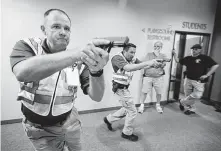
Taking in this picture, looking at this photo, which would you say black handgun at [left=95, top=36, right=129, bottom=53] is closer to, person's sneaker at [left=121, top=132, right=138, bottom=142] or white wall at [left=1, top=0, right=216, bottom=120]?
person's sneaker at [left=121, top=132, right=138, bottom=142]

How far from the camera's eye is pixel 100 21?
3.20 m

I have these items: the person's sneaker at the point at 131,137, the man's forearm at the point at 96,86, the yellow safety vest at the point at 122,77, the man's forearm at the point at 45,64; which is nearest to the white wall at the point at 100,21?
the yellow safety vest at the point at 122,77

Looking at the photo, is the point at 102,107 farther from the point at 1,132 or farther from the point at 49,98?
the point at 49,98

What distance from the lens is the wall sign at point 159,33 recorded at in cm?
375

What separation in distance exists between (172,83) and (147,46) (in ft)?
4.82

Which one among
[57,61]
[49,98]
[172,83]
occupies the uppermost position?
[57,61]

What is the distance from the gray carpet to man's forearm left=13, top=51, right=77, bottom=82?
74.7 inches

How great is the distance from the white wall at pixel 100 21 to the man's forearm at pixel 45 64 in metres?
2.36

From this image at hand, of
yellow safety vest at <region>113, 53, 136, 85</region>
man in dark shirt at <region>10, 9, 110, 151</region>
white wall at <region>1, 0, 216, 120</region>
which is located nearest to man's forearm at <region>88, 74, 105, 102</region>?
man in dark shirt at <region>10, 9, 110, 151</region>

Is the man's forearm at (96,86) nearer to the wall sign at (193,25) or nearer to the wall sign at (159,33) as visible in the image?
the wall sign at (159,33)

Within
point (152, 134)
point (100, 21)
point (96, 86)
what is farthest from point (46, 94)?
point (100, 21)

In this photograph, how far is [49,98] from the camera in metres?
1.08

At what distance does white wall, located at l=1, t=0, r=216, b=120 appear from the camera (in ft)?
8.48

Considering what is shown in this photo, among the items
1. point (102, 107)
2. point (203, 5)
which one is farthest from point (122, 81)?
point (203, 5)
